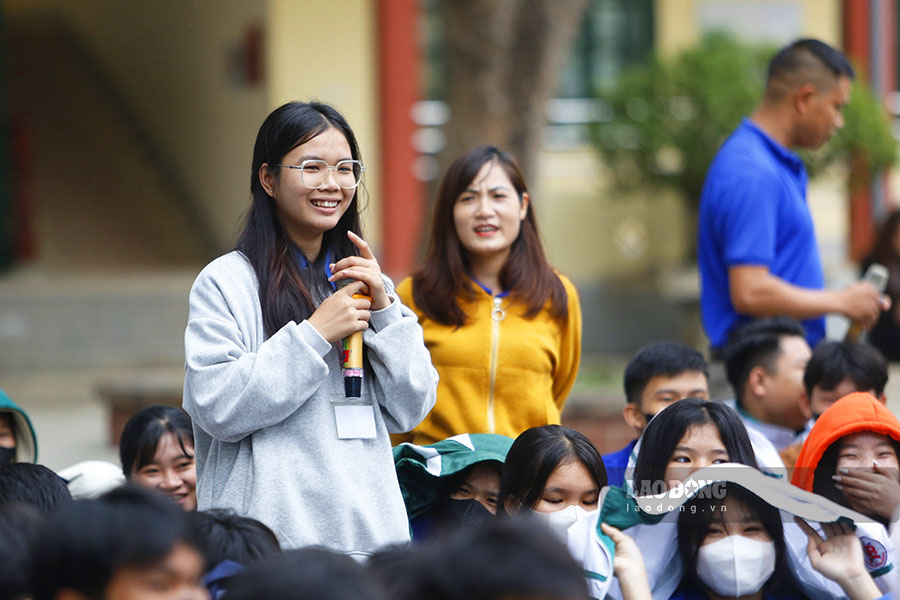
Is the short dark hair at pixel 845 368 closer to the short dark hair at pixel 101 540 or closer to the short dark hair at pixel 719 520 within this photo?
the short dark hair at pixel 719 520

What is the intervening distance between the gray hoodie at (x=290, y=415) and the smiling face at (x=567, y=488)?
0.40 m

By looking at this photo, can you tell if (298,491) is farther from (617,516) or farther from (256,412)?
(617,516)

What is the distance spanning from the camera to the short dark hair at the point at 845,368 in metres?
3.99

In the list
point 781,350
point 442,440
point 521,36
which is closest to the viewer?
point 442,440

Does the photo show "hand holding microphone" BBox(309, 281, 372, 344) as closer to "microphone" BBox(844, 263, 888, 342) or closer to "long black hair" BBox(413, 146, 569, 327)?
"long black hair" BBox(413, 146, 569, 327)

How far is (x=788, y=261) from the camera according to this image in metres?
4.41

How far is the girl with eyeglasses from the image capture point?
8.96ft

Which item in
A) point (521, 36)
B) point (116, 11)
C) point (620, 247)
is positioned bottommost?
point (620, 247)

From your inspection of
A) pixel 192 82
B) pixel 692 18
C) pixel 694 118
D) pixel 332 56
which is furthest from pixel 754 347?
pixel 192 82

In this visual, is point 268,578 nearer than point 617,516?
Yes

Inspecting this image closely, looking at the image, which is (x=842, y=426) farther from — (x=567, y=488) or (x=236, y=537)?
(x=236, y=537)

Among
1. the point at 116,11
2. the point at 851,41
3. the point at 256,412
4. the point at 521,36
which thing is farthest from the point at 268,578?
the point at 116,11

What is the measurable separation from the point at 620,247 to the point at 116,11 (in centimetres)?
798

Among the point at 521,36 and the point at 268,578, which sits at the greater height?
the point at 521,36
